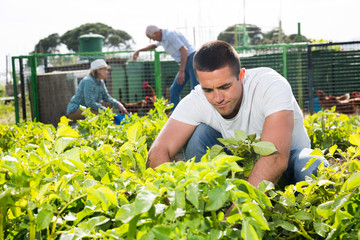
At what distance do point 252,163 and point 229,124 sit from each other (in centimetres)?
94

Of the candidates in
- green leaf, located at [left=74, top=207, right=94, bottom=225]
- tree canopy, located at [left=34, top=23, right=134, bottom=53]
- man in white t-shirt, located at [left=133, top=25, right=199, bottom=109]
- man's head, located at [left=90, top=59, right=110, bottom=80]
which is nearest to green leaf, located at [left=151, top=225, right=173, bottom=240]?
green leaf, located at [left=74, top=207, right=94, bottom=225]

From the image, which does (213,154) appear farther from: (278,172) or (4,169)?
(4,169)

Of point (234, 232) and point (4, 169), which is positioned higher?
point (4, 169)

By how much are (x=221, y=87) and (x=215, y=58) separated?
151 millimetres

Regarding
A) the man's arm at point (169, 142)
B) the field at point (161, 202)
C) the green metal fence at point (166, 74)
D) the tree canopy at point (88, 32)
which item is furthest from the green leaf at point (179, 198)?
the tree canopy at point (88, 32)

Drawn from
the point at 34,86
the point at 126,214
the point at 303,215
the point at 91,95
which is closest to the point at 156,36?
the point at 91,95

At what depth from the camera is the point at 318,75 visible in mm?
9930

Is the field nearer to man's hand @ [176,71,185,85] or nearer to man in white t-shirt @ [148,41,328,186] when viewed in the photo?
man in white t-shirt @ [148,41,328,186]

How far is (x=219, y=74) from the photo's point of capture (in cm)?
209

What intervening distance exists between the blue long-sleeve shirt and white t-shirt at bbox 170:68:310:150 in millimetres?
4629

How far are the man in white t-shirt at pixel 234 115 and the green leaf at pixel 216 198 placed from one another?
0.72m

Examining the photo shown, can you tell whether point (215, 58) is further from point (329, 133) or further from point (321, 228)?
point (329, 133)

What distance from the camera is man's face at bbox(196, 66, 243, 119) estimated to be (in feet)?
6.86

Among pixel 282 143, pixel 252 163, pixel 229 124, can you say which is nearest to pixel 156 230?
pixel 252 163
